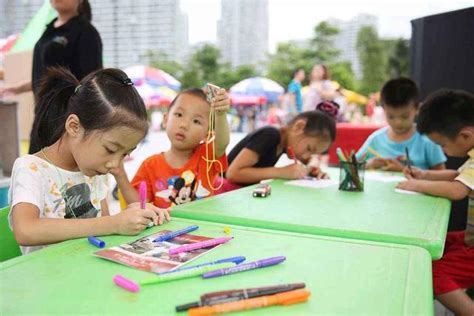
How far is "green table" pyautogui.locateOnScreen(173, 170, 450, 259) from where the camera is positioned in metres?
0.87

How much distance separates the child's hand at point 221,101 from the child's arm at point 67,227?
0.57 meters

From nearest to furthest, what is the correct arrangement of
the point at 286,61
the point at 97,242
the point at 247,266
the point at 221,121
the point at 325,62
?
1. the point at 247,266
2. the point at 97,242
3. the point at 221,121
4. the point at 325,62
5. the point at 286,61

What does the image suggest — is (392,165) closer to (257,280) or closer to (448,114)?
(448,114)

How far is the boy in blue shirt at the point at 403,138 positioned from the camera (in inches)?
81.4

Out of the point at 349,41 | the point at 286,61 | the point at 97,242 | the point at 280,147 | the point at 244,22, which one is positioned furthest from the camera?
the point at 349,41

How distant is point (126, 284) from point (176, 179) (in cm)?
93

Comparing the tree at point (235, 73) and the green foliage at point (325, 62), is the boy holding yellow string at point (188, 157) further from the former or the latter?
the tree at point (235, 73)

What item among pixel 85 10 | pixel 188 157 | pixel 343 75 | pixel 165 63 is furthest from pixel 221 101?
pixel 343 75

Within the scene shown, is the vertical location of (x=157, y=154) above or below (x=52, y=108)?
below

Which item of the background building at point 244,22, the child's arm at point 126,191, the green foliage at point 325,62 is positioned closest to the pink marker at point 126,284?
the child's arm at point 126,191

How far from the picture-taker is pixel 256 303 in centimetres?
52

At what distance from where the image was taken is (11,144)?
2145mm

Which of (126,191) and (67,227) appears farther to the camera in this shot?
(126,191)

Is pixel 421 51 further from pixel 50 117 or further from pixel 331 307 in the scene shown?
pixel 331 307
